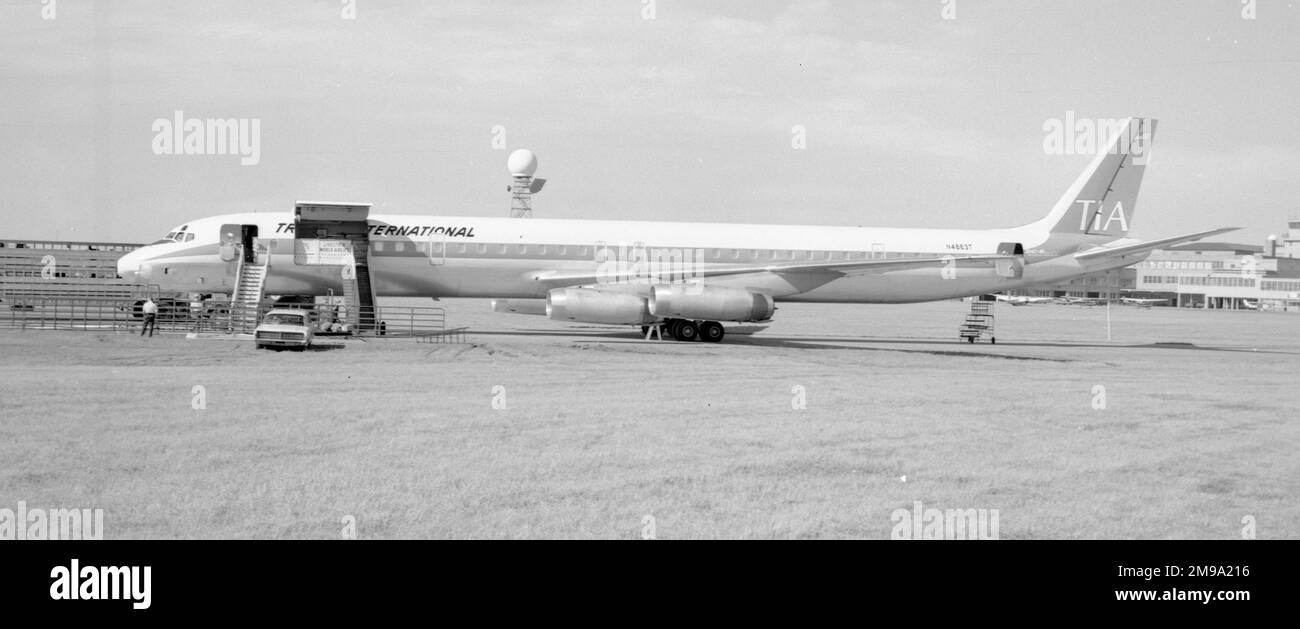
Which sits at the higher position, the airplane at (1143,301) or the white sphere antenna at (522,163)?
the white sphere antenna at (522,163)

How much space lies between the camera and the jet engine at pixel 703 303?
31.7 meters

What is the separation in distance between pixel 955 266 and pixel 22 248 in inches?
2665

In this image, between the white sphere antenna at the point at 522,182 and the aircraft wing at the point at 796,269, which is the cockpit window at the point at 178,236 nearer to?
the aircraft wing at the point at 796,269

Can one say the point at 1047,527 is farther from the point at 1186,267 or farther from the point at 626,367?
the point at 1186,267

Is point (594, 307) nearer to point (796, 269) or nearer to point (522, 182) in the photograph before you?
point (796, 269)

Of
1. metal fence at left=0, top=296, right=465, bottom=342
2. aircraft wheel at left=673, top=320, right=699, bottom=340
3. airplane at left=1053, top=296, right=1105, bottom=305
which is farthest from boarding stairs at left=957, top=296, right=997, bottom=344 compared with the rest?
airplane at left=1053, top=296, right=1105, bottom=305

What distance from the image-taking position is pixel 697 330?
33.9m

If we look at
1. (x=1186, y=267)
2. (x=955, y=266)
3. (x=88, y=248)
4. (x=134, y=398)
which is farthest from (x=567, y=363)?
(x=1186, y=267)

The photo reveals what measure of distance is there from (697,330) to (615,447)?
20.9 meters

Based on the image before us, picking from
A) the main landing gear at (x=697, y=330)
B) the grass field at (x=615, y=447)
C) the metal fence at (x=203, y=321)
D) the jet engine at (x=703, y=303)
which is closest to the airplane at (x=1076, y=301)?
the main landing gear at (x=697, y=330)

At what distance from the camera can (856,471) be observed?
12047 mm

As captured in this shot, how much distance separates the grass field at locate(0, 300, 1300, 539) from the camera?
9.87 m

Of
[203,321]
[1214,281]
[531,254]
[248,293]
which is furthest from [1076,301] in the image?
[203,321]

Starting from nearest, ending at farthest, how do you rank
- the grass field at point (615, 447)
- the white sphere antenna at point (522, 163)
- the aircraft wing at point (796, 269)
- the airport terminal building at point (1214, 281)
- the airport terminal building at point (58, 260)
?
the grass field at point (615, 447) < the aircraft wing at point (796, 269) < the white sphere antenna at point (522, 163) < the airport terminal building at point (58, 260) < the airport terminal building at point (1214, 281)
